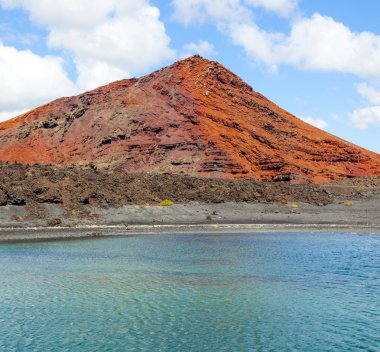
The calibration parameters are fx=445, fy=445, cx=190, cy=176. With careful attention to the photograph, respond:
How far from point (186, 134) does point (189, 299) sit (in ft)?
191

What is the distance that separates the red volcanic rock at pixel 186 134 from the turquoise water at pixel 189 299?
1665 inches

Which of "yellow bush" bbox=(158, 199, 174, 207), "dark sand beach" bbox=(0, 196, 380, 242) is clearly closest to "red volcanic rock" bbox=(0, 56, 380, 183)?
"dark sand beach" bbox=(0, 196, 380, 242)

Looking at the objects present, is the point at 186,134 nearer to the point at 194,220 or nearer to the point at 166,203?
the point at 166,203

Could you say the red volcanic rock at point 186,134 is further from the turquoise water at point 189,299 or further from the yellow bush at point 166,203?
the turquoise water at point 189,299

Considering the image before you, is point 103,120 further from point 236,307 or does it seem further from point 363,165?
point 236,307

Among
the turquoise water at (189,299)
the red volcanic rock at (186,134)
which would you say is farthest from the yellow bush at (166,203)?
the red volcanic rock at (186,134)

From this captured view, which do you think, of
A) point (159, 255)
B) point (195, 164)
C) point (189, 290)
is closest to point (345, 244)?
point (159, 255)

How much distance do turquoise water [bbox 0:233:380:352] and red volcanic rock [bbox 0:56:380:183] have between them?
42290 mm

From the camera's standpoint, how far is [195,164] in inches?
2598

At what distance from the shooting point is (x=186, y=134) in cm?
7112

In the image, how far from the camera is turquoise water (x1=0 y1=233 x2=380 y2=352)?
10.3 metres

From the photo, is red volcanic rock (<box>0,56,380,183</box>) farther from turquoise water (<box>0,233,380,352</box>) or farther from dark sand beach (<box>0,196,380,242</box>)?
turquoise water (<box>0,233,380,352</box>)

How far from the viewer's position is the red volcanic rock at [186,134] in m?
68.2

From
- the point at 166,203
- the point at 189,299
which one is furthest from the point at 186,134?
the point at 189,299
